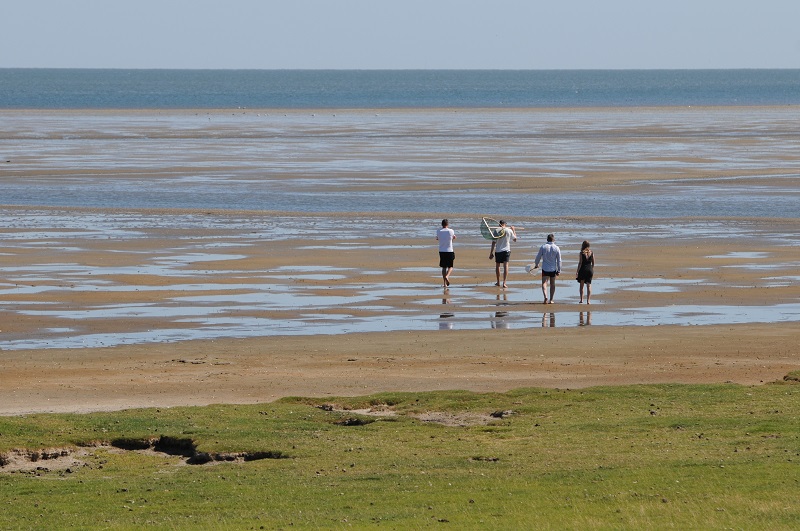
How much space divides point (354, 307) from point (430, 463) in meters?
12.8

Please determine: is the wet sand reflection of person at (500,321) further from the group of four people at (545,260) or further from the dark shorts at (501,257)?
the dark shorts at (501,257)

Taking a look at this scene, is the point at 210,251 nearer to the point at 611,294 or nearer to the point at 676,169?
the point at 611,294

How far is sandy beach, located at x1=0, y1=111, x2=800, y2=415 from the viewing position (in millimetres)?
18125

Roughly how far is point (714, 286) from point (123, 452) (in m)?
16.8

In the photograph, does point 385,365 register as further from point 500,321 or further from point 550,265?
point 550,265

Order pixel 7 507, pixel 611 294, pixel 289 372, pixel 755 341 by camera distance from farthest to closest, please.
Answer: pixel 611 294 < pixel 755 341 < pixel 289 372 < pixel 7 507

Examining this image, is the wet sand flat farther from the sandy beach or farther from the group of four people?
the group of four people

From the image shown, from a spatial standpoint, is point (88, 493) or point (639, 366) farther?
point (639, 366)

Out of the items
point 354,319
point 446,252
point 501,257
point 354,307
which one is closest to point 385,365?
point 354,319

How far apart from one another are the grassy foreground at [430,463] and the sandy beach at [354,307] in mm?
2100

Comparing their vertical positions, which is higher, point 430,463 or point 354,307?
point 354,307

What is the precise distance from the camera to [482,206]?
4488 centimetres

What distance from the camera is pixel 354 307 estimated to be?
971 inches

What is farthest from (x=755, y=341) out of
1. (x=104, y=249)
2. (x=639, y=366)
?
(x=104, y=249)
